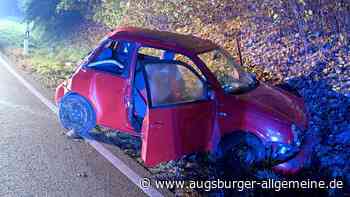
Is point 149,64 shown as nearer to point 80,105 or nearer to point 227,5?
point 80,105

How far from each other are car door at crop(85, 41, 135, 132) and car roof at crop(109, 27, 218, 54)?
14 centimetres

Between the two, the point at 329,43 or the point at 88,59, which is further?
the point at 329,43

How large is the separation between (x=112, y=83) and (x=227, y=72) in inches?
64.8

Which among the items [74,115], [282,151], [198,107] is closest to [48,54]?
[74,115]

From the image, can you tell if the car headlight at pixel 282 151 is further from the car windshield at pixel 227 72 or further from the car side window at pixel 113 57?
the car side window at pixel 113 57

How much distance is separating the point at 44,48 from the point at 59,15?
1.50m

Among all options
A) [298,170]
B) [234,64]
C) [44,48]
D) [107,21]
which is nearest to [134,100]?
[234,64]

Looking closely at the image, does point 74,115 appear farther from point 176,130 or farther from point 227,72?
point 227,72

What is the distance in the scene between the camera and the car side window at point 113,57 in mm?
6504

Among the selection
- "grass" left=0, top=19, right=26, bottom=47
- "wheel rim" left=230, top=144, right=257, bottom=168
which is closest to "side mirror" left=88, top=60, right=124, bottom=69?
"wheel rim" left=230, top=144, right=257, bottom=168

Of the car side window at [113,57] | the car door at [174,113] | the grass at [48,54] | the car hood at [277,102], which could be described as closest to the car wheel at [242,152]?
the car door at [174,113]

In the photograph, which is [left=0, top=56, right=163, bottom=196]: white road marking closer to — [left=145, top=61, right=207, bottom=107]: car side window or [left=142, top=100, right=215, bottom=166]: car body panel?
[left=142, top=100, right=215, bottom=166]: car body panel

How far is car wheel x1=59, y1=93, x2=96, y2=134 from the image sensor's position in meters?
6.88

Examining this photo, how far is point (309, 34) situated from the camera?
1016 centimetres
